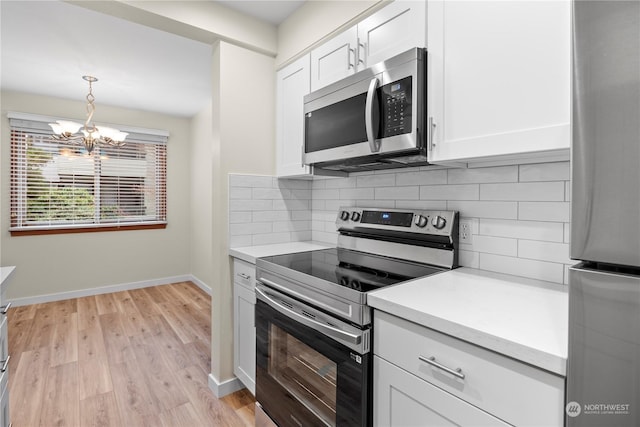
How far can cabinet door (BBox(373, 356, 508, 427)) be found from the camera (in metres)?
0.86

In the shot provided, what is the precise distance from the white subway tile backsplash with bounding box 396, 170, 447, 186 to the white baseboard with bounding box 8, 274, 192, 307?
3.23m

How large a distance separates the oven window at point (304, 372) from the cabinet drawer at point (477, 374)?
0.34 meters

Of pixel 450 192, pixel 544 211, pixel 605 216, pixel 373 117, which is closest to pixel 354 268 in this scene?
pixel 450 192

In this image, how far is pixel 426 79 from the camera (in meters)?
1.30

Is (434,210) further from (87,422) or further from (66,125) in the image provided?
(66,125)

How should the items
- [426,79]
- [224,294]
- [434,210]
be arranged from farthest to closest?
[224,294]
[434,210]
[426,79]

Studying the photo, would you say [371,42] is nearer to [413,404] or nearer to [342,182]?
[342,182]

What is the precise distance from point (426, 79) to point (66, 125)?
3.18m

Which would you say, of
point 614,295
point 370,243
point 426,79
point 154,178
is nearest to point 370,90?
point 426,79

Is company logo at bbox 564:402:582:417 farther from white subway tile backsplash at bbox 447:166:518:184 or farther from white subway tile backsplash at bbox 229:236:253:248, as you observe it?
white subway tile backsplash at bbox 229:236:253:248

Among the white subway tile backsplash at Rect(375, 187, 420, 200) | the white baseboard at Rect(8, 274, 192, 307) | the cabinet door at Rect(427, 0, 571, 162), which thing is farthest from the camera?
the white baseboard at Rect(8, 274, 192, 307)

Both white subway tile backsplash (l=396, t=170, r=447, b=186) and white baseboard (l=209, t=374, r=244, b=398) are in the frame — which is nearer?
white subway tile backsplash (l=396, t=170, r=447, b=186)

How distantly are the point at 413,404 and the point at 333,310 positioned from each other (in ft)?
1.30

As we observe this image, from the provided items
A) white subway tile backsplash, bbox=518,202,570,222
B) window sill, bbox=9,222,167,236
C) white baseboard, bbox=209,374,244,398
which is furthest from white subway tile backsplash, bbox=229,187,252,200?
window sill, bbox=9,222,167,236
